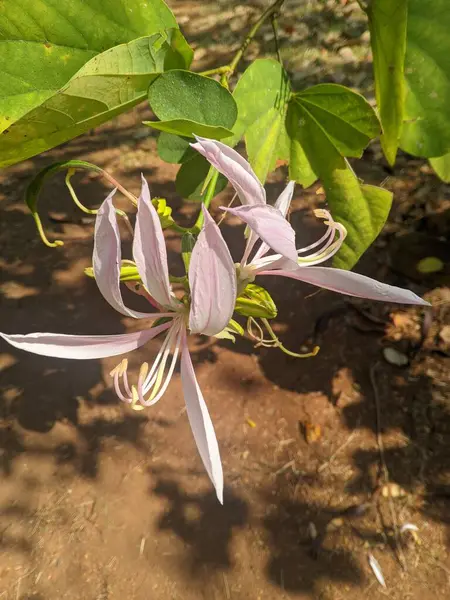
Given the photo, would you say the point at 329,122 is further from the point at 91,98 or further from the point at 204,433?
the point at 204,433

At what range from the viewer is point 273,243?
57cm

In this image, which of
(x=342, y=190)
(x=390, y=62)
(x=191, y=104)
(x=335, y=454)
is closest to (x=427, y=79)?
(x=390, y=62)

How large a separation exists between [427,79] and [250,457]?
5.29 ft

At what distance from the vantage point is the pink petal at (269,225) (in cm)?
55

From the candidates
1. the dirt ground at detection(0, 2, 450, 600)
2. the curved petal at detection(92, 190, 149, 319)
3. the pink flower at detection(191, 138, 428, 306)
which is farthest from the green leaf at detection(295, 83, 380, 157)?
the dirt ground at detection(0, 2, 450, 600)

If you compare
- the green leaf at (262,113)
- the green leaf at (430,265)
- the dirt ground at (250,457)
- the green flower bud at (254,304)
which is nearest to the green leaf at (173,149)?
the green leaf at (262,113)

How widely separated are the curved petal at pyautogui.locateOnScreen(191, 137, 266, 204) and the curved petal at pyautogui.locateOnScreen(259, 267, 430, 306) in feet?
0.39

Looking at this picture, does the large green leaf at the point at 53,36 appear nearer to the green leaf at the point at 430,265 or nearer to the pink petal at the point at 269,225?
the pink petal at the point at 269,225

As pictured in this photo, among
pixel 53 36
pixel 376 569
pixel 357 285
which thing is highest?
pixel 53 36

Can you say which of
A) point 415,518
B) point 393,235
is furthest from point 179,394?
point 393,235

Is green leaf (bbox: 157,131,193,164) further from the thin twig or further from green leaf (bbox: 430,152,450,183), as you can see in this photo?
the thin twig

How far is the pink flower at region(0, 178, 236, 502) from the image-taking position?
1.78 feet

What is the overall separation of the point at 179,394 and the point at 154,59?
1715 mm

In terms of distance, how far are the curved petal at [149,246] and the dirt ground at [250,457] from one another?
1595mm
